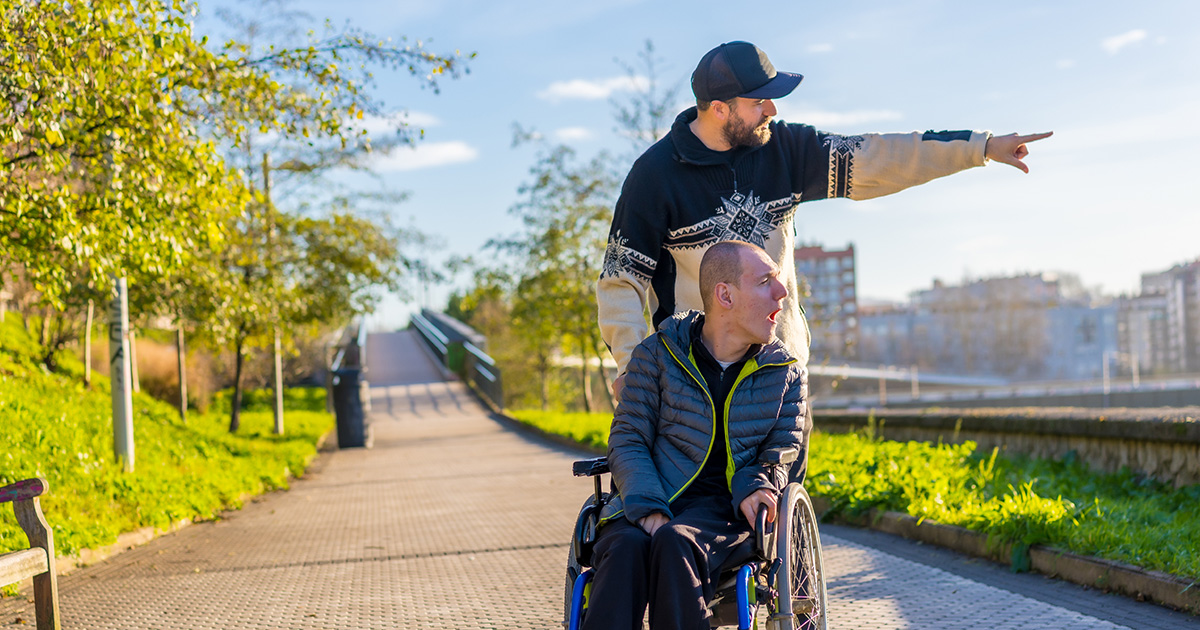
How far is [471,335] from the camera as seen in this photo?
34156 mm

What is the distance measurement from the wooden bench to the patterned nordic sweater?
2279 mm

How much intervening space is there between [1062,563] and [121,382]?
7.65 metres

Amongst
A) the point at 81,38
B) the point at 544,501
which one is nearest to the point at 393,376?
the point at 544,501

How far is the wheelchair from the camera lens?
266cm

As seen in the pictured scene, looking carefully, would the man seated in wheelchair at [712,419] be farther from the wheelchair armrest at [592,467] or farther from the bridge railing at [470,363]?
the bridge railing at [470,363]

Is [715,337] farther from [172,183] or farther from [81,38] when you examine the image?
[172,183]

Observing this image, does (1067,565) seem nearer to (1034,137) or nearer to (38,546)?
(1034,137)

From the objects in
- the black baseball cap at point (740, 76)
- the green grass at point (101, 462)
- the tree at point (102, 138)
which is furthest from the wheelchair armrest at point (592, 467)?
the green grass at point (101, 462)

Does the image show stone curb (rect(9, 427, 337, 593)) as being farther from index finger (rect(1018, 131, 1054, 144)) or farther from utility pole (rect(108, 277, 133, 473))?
index finger (rect(1018, 131, 1054, 144))

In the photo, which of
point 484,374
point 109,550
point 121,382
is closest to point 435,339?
point 484,374

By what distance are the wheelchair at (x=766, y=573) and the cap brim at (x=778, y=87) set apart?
113cm

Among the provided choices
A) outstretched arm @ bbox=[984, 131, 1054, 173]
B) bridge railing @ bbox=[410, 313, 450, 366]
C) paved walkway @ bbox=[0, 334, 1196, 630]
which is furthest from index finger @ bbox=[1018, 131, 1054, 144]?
bridge railing @ bbox=[410, 313, 450, 366]

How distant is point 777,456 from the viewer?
2.89m

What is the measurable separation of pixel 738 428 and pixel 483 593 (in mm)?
2801
